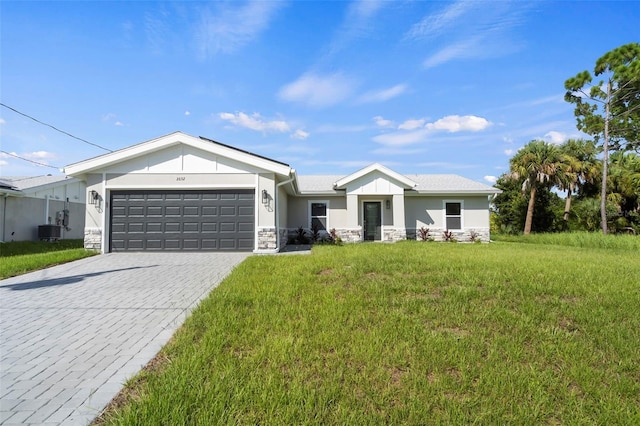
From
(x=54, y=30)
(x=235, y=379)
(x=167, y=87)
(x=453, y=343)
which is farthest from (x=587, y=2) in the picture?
(x=54, y=30)

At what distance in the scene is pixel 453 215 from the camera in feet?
56.5

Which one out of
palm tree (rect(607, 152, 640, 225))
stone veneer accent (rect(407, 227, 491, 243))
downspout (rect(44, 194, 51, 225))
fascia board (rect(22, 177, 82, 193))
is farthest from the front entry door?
downspout (rect(44, 194, 51, 225))

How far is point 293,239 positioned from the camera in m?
16.6

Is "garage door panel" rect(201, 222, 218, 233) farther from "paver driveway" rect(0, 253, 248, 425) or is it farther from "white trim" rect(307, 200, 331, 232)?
"white trim" rect(307, 200, 331, 232)

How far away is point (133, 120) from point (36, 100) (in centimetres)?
373

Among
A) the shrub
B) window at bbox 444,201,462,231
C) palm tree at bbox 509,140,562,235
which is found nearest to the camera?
the shrub

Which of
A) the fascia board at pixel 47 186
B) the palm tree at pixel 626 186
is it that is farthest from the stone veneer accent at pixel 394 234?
the fascia board at pixel 47 186

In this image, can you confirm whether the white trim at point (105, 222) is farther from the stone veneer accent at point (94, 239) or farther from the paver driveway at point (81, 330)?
the paver driveway at point (81, 330)

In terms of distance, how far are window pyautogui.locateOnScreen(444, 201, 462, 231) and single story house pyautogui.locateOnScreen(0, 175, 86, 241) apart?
69.0ft

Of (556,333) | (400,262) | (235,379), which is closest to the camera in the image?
(235,379)

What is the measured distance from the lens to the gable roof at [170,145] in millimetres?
11594

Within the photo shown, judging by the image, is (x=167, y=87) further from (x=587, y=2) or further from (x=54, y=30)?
(x=587, y=2)

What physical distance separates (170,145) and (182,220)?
9.28 ft

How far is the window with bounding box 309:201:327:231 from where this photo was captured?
16.9 m
